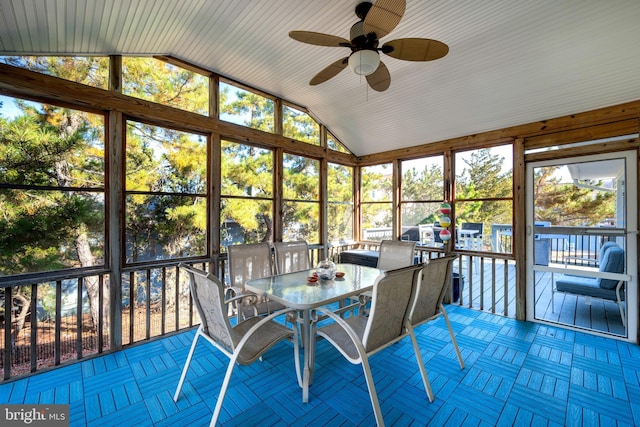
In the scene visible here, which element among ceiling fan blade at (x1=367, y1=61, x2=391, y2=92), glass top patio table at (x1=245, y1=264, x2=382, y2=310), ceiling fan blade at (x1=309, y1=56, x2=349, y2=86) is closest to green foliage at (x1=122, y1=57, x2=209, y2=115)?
ceiling fan blade at (x1=309, y1=56, x2=349, y2=86)

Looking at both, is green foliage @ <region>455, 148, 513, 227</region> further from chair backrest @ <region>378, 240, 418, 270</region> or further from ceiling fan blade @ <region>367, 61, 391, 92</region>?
ceiling fan blade @ <region>367, 61, 391, 92</region>

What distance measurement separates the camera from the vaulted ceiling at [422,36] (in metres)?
2.23

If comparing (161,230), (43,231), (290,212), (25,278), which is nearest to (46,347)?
(25,278)

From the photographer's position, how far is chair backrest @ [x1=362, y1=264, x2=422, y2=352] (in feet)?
5.67

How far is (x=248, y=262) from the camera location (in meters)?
3.01

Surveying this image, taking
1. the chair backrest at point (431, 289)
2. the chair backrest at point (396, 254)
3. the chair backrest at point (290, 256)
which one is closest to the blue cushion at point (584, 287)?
the chair backrest at point (396, 254)

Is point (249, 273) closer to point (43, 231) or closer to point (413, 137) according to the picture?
point (43, 231)

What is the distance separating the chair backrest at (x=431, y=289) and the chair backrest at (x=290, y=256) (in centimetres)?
157

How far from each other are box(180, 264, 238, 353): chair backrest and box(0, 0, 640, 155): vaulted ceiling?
2.20 metres

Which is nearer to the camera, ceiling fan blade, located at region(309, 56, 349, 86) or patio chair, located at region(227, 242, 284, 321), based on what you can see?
ceiling fan blade, located at region(309, 56, 349, 86)

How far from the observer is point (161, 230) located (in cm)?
315

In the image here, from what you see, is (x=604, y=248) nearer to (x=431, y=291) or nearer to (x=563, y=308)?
(x=563, y=308)

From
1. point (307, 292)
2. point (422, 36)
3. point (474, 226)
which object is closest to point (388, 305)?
point (307, 292)

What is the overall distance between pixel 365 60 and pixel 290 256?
2264 millimetres
